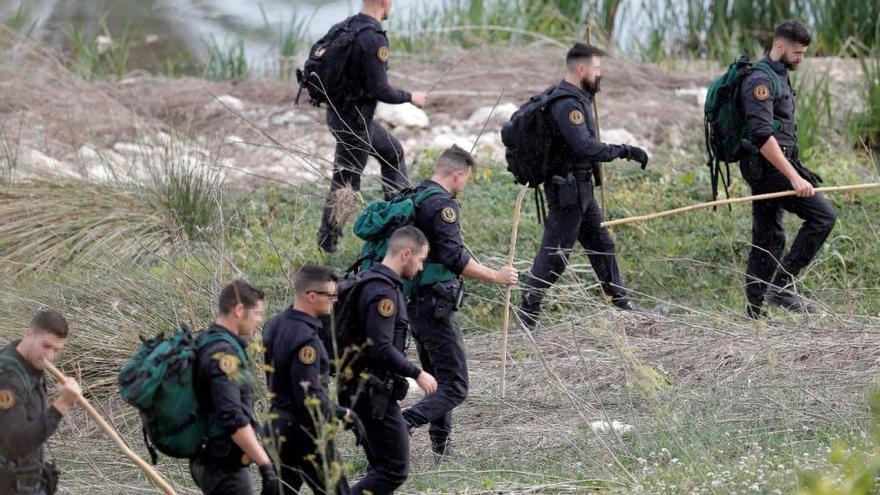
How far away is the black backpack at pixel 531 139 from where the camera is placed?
335 inches

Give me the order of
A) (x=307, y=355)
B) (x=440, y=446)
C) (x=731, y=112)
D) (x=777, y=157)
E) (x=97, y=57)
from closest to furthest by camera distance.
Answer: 1. (x=307, y=355)
2. (x=440, y=446)
3. (x=777, y=157)
4. (x=731, y=112)
5. (x=97, y=57)

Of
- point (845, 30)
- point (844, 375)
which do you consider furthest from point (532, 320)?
point (845, 30)

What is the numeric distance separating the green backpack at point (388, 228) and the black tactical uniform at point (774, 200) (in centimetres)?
224

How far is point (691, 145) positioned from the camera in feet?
40.9

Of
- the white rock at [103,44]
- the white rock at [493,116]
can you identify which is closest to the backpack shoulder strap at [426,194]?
the white rock at [493,116]

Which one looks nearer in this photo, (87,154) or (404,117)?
(87,154)

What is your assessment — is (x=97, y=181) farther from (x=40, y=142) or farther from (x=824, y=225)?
(x=824, y=225)

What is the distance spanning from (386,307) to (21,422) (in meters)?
1.54

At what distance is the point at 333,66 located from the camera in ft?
30.9

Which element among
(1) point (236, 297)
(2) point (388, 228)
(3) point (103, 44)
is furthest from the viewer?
(3) point (103, 44)

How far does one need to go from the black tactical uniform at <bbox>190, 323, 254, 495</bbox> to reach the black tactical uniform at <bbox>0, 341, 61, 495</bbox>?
53 centimetres

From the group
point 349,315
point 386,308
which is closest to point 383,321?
point 386,308

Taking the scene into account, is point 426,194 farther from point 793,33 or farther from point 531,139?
point 793,33

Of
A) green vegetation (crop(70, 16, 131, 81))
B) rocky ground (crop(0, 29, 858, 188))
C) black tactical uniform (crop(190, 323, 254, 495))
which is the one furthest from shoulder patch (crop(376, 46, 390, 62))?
green vegetation (crop(70, 16, 131, 81))
